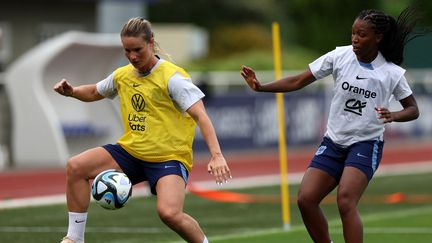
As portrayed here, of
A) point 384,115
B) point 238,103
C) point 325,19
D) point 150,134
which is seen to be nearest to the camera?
point 384,115

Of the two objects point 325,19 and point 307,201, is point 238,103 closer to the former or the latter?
point 325,19

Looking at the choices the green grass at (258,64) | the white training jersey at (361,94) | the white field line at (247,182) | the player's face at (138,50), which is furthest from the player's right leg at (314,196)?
the green grass at (258,64)

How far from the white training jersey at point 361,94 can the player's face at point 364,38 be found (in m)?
0.12

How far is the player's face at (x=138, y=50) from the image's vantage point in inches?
349

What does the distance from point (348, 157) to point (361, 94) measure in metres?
0.53

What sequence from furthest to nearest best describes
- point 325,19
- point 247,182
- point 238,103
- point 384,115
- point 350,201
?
point 325,19, point 238,103, point 247,182, point 350,201, point 384,115

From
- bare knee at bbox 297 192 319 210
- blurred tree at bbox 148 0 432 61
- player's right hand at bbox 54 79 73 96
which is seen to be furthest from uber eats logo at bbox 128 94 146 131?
blurred tree at bbox 148 0 432 61

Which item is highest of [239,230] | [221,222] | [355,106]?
[355,106]

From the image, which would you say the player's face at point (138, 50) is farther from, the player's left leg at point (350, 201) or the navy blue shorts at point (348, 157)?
the player's left leg at point (350, 201)

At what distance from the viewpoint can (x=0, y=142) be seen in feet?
81.7

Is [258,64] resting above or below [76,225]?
below

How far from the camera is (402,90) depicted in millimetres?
9453

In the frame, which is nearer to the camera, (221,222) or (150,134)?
(150,134)

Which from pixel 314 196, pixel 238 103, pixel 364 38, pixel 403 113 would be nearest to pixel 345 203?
pixel 314 196
